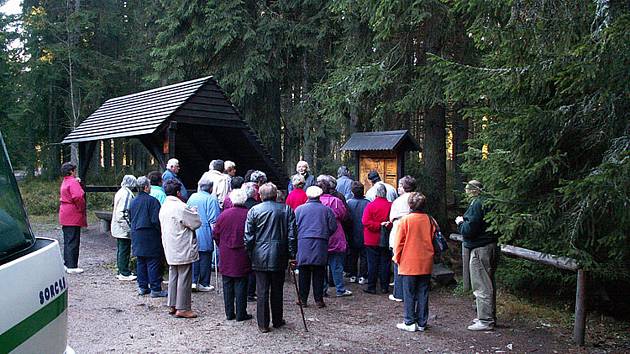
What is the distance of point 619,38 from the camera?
15.7 ft

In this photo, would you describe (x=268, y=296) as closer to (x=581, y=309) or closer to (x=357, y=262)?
(x=357, y=262)

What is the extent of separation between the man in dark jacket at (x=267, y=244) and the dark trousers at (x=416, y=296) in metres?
1.65

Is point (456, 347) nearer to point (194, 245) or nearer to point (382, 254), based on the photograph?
point (382, 254)

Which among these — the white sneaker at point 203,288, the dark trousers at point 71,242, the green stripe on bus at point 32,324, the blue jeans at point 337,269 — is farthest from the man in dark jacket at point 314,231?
the green stripe on bus at point 32,324

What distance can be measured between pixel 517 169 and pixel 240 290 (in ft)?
12.9

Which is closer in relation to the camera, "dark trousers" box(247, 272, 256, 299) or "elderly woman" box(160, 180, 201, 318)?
"elderly woman" box(160, 180, 201, 318)

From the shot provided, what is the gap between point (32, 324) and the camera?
242 cm

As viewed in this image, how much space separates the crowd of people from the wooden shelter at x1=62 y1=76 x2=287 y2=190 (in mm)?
1672

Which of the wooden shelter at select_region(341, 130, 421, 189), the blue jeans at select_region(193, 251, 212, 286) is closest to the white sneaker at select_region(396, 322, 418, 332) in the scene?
the blue jeans at select_region(193, 251, 212, 286)

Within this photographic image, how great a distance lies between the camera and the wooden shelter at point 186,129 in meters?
10.6

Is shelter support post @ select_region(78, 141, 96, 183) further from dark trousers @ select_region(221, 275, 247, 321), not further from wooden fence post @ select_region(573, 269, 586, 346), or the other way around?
wooden fence post @ select_region(573, 269, 586, 346)

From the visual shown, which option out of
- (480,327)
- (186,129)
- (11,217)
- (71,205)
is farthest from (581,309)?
(186,129)

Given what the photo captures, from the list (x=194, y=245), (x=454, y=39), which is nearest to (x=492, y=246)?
(x=194, y=245)

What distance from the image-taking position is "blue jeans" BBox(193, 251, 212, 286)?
8670mm
